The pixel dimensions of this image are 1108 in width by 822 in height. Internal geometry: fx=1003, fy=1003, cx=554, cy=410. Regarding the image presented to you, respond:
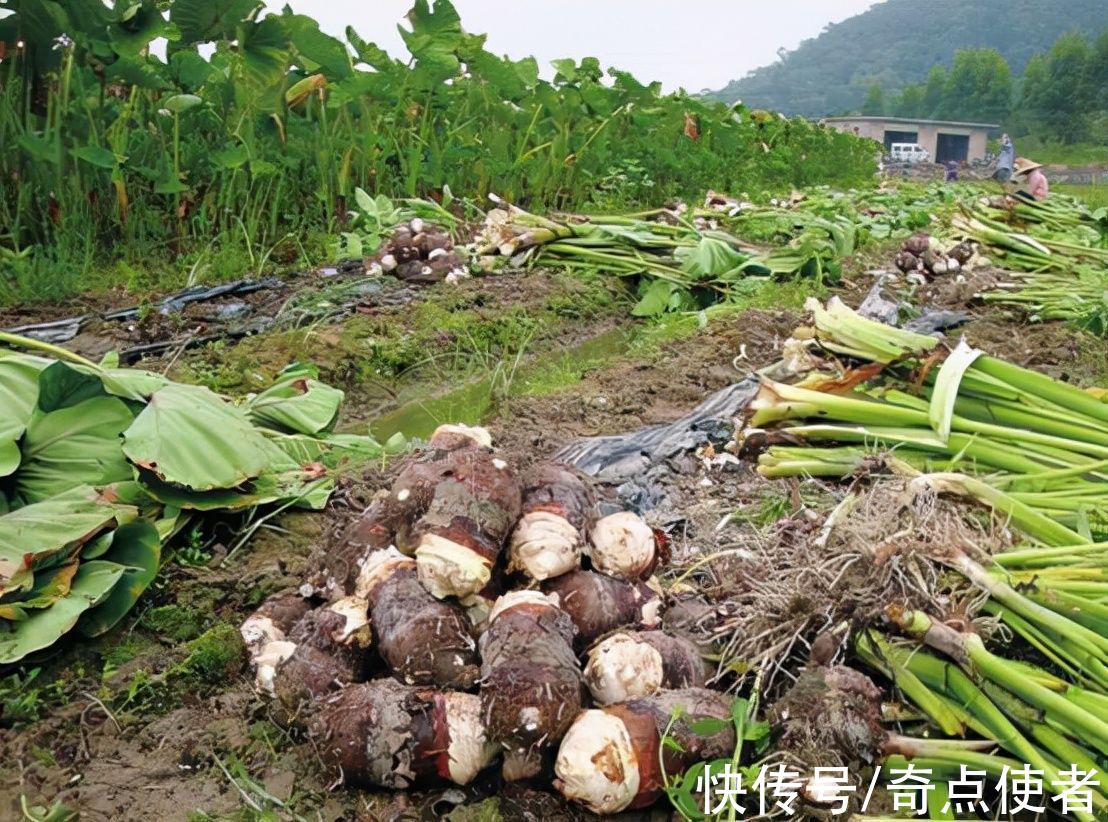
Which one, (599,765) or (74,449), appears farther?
(74,449)

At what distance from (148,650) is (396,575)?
914mm

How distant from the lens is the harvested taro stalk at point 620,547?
8.45ft

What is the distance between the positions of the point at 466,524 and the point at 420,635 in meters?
0.29

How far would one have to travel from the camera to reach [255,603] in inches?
120

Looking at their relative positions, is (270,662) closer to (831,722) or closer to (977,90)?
(831,722)

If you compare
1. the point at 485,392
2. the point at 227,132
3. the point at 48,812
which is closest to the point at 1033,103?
the point at 227,132

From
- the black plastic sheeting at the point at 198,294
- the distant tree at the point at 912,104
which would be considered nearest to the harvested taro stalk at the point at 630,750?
the black plastic sheeting at the point at 198,294

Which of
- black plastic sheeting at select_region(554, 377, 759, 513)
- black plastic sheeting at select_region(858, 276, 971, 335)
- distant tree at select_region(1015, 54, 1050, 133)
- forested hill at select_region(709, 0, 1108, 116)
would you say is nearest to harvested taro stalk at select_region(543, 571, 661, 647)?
black plastic sheeting at select_region(554, 377, 759, 513)

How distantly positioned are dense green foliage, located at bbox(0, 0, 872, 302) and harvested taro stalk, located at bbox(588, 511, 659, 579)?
17.0ft

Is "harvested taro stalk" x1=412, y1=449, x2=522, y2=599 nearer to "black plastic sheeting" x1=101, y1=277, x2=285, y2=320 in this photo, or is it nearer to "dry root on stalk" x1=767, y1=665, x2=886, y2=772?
"dry root on stalk" x1=767, y1=665, x2=886, y2=772

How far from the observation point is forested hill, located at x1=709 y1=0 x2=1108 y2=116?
10975 centimetres

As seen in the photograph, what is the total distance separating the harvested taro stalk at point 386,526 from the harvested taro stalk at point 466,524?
0.04 meters

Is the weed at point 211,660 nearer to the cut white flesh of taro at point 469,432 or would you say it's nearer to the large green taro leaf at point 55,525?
the large green taro leaf at point 55,525

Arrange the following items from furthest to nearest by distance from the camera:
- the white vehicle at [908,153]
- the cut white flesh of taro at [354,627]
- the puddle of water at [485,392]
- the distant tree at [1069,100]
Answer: the distant tree at [1069,100] < the white vehicle at [908,153] < the puddle of water at [485,392] < the cut white flesh of taro at [354,627]
